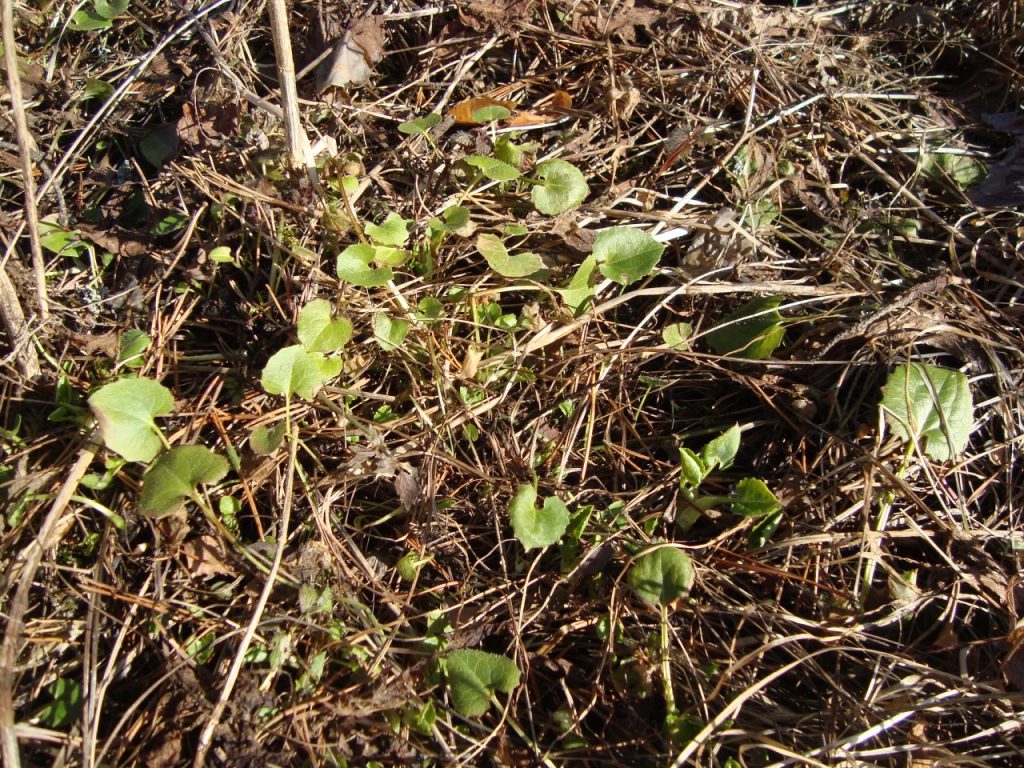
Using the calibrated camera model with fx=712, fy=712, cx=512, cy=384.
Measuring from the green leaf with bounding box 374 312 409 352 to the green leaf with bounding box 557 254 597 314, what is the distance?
0.36m

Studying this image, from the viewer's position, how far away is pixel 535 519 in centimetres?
135

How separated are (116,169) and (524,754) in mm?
1706

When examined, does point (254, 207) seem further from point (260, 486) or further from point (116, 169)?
point (260, 486)

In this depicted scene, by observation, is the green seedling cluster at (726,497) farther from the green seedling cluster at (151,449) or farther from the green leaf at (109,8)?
the green leaf at (109,8)

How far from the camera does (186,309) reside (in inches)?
65.1

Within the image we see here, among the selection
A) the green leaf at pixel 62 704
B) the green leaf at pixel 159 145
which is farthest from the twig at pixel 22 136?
the green leaf at pixel 62 704

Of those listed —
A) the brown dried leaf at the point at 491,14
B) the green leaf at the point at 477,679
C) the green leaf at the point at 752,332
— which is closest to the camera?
the green leaf at the point at 477,679

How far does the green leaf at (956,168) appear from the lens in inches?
76.5

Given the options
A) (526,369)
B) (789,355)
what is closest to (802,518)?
(789,355)

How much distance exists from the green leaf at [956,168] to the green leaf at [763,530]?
115cm

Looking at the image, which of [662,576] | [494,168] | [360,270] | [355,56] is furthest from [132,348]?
[662,576]

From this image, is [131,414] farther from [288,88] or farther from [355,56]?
[355,56]

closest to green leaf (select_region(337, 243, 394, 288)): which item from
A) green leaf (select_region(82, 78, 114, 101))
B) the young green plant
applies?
green leaf (select_region(82, 78, 114, 101))

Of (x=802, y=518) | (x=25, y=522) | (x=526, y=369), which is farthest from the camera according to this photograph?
(x=526, y=369)
